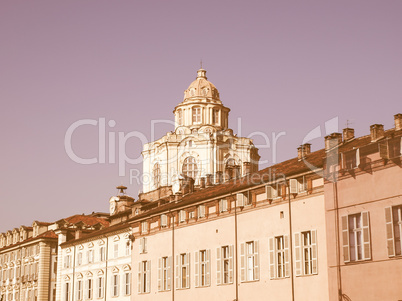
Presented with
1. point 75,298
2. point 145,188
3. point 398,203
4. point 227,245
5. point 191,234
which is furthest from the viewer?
point 145,188

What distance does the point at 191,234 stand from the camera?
154ft

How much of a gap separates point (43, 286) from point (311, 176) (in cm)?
4757

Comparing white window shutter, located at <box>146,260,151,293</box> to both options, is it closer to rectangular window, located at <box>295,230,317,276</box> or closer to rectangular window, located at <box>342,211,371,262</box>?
rectangular window, located at <box>295,230,317,276</box>

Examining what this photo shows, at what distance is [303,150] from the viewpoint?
144 ft

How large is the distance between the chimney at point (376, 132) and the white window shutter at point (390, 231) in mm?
5994

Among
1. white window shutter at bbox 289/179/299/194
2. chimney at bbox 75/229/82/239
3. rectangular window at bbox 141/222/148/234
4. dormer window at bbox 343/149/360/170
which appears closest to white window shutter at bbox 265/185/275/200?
white window shutter at bbox 289/179/299/194

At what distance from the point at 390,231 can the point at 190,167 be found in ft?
206

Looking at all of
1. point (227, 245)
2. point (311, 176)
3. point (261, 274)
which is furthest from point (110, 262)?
point (311, 176)

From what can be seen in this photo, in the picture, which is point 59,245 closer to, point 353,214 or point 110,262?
point 110,262

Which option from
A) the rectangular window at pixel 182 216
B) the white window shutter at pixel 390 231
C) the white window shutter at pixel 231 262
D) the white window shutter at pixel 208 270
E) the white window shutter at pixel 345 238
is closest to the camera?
the white window shutter at pixel 390 231

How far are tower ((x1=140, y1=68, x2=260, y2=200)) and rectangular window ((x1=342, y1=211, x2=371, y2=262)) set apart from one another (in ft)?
182

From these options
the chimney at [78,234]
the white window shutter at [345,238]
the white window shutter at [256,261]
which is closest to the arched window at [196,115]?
the chimney at [78,234]

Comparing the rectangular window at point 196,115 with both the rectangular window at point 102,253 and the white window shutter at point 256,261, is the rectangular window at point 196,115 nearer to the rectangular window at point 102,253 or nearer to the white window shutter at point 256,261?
the rectangular window at point 102,253

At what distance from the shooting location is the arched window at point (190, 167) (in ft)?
302
